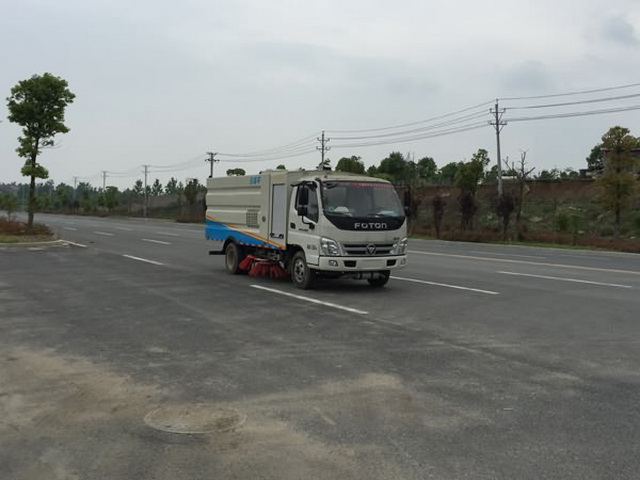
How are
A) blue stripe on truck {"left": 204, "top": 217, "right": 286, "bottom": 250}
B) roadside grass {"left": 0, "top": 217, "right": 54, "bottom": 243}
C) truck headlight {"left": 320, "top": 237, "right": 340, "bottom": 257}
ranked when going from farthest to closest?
roadside grass {"left": 0, "top": 217, "right": 54, "bottom": 243}
blue stripe on truck {"left": 204, "top": 217, "right": 286, "bottom": 250}
truck headlight {"left": 320, "top": 237, "right": 340, "bottom": 257}

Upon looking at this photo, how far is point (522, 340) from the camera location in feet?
25.6

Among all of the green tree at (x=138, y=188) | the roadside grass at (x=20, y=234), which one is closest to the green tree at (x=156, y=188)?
the green tree at (x=138, y=188)

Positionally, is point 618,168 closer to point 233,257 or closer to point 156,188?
point 233,257

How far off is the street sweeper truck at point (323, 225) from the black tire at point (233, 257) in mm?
614

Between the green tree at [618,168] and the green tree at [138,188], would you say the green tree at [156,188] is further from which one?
the green tree at [618,168]

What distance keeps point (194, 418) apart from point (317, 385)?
137cm

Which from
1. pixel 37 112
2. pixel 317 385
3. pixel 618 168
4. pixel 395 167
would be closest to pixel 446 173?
pixel 395 167

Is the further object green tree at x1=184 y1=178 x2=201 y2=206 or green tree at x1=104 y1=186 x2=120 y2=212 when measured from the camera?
green tree at x1=104 y1=186 x2=120 y2=212

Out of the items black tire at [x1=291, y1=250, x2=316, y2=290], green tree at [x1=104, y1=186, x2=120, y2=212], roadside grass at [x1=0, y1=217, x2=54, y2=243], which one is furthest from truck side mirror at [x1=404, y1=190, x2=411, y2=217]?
green tree at [x1=104, y1=186, x2=120, y2=212]

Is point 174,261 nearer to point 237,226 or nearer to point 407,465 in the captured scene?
point 237,226

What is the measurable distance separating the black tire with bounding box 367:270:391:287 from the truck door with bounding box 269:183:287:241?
2.23 meters

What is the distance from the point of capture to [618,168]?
118 feet

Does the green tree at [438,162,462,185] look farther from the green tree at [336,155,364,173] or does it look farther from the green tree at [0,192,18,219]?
the green tree at [0,192,18,219]

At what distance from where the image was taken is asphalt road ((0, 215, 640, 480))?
4.09 meters
